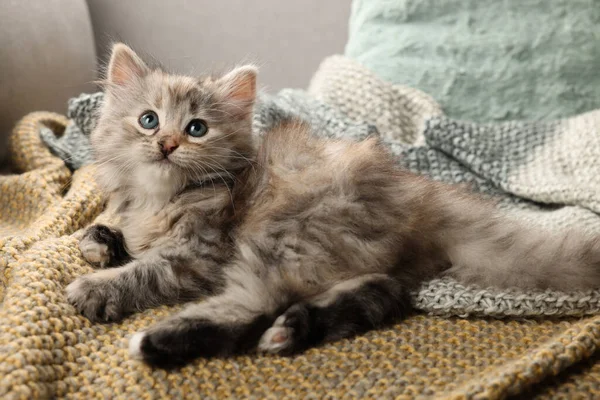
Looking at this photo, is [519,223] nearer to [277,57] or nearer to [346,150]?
[346,150]

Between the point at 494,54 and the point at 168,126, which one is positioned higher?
the point at 494,54

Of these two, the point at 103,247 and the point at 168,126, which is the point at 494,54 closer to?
the point at 168,126

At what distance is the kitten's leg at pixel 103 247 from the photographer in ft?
4.73

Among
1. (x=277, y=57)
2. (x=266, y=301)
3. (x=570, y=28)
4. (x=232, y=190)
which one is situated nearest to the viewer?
(x=266, y=301)

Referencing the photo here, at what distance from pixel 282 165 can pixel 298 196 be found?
0.12m

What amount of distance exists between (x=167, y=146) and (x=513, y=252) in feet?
2.84

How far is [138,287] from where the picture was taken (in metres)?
1.29

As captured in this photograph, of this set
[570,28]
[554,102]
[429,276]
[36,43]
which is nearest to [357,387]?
[429,276]

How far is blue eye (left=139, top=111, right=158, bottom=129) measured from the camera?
1446mm

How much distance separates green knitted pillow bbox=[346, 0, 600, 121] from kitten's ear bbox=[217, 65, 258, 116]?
2.60ft

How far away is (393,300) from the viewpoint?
1260 millimetres

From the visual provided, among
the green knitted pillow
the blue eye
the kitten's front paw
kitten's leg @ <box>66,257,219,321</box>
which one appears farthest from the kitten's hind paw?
the green knitted pillow

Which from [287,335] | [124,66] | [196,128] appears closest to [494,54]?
[196,128]

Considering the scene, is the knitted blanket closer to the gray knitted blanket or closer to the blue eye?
the gray knitted blanket
